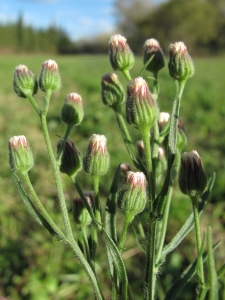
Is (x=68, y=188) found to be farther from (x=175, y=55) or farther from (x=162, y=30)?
(x=162, y=30)

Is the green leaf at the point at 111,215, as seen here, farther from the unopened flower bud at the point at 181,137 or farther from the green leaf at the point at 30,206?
the unopened flower bud at the point at 181,137

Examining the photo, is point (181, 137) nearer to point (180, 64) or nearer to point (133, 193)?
point (180, 64)

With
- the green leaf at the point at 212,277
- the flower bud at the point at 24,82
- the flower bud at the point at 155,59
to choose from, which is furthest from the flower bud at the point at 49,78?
the green leaf at the point at 212,277

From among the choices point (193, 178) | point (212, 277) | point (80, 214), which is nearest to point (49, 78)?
point (80, 214)

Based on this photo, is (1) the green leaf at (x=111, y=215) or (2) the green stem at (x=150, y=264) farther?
(1) the green leaf at (x=111, y=215)

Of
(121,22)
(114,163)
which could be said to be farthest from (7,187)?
(121,22)

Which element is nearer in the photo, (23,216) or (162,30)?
(23,216)

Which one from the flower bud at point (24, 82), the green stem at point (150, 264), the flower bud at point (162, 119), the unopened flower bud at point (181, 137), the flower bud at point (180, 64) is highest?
the flower bud at point (180, 64)
